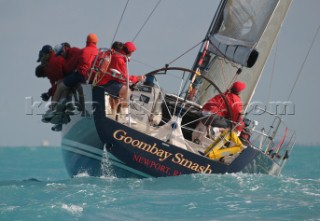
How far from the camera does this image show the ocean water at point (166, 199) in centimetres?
975

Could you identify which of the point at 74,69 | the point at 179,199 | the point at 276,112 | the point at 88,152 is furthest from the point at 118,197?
the point at 276,112

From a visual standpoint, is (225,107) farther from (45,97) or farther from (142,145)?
(45,97)

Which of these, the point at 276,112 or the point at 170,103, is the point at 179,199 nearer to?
the point at 170,103

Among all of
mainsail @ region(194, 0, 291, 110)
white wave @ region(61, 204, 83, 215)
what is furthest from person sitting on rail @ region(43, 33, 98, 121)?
white wave @ region(61, 204, 83, 215)

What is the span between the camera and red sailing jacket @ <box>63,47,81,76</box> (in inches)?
495

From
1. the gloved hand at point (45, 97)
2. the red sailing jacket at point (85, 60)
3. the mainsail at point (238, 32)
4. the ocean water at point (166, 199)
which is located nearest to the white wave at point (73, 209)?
the ocean water at point (166, 199)

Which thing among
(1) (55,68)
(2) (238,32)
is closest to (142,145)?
(1) (55,68)

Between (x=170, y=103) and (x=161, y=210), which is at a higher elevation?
(x=170, y=103)

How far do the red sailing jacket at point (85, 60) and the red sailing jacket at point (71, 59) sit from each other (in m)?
0.09

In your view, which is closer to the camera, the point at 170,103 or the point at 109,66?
the point at 109,66

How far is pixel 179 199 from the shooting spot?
10695 mm

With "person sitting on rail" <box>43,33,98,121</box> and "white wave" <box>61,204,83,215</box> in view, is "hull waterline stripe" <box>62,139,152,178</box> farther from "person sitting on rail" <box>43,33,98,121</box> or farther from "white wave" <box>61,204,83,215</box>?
"white wave" <box>61,204,83,215</box>

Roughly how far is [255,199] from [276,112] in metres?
3.57

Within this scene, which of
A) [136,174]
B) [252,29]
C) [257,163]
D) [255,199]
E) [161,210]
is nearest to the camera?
[161,210]
